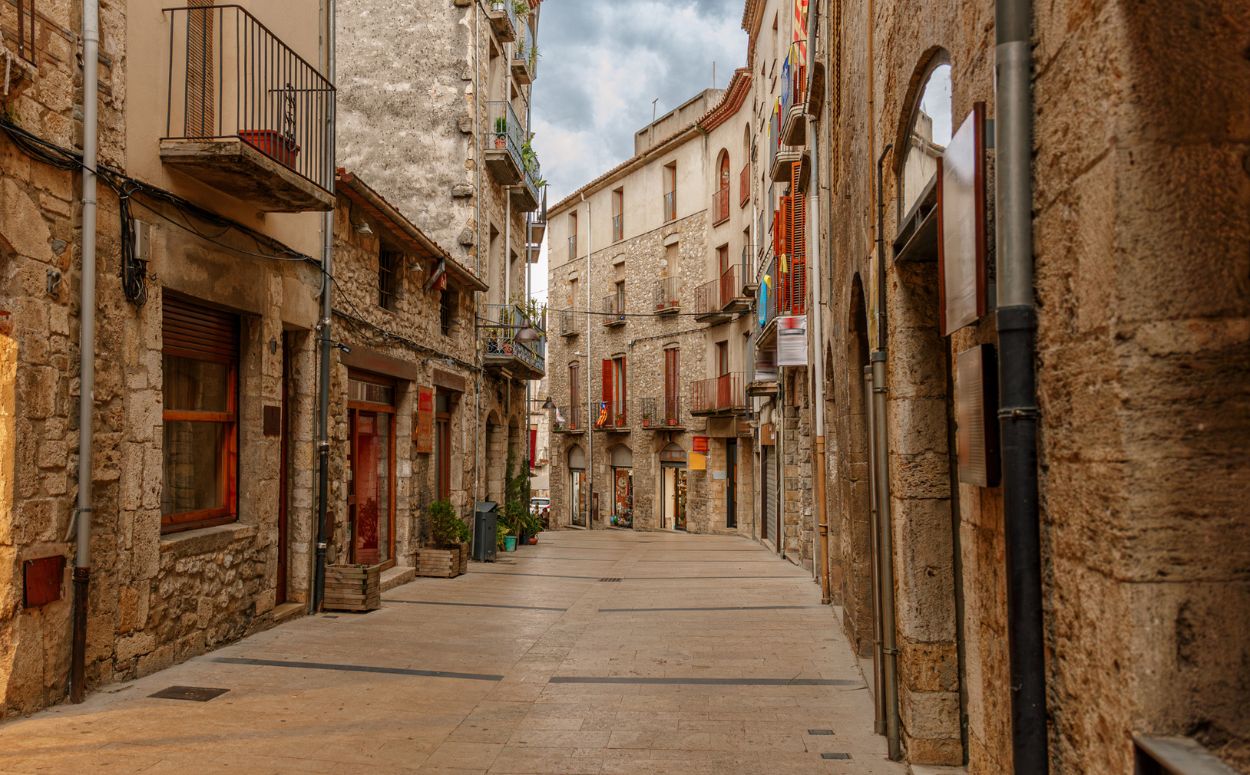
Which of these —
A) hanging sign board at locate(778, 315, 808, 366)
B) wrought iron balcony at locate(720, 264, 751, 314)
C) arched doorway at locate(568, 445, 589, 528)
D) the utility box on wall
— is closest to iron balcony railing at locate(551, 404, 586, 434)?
arched doorway at locate(568, 445, 589, 528)

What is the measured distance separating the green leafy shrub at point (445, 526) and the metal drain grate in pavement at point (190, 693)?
6.83 m

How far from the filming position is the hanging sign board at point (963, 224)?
3059 mm

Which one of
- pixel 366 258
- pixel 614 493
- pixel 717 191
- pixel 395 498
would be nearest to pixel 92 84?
pixel 366 258

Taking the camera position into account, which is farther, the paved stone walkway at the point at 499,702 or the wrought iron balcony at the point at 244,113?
the wrought iron balcony at the point at 244,113

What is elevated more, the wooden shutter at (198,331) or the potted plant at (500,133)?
the potted plant at (500,133)

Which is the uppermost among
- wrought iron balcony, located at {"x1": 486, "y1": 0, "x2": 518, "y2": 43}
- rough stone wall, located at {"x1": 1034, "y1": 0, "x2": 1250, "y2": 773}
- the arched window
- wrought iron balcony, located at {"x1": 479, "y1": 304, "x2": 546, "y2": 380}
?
wrought iron balcony, located at {"x1": 486, "y1": 0, "x2": 518, "y2": 43}

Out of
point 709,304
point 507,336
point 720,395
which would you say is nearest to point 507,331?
point 507,336

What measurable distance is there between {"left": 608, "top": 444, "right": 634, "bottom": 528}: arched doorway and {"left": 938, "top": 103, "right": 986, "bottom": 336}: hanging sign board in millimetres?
27955

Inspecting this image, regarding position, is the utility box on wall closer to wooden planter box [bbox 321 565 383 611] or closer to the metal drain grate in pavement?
the metal drain grate in pavement

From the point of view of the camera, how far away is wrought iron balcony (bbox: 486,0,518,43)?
17.8 m

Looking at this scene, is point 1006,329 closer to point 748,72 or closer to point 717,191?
point 748,72

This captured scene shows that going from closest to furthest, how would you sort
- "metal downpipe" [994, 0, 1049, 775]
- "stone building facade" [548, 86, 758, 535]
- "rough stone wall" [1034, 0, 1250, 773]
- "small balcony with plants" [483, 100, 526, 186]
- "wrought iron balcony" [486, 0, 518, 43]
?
"rough stone wall" [1034, 0, 1250, 773]
"metal downpipe" [994, 0, 1049, 775]
"small balcony with plants" [483, 100, 526, 186]
"wrought iron balcony" [486, 0, 518, 43]
"stone building facade" [548, 86, 758, 535]

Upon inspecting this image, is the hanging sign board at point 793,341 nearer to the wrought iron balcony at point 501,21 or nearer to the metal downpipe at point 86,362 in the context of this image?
the wrought iron balcony at point 501,21

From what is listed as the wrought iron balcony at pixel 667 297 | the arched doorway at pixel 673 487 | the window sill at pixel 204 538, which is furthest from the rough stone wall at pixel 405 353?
the arched doorway at pixel 673 487
